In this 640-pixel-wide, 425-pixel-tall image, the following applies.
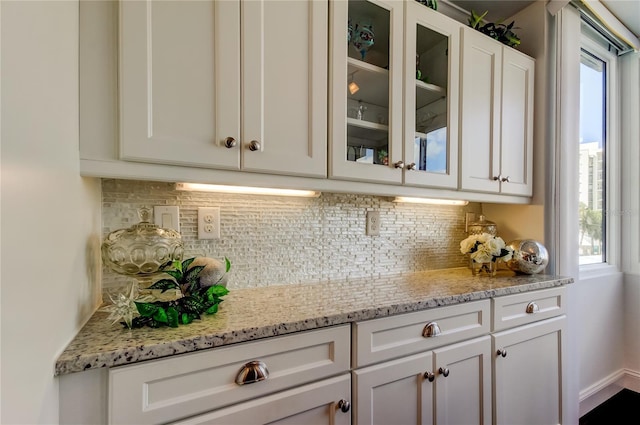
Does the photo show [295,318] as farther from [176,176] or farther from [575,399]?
[575,399]

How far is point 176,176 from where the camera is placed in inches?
35.5

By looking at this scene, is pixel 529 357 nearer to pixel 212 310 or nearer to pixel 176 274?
pixel 212 310

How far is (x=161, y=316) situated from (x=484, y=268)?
1.54 m

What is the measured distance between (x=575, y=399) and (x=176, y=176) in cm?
228

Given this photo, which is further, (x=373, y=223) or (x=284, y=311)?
(x=373, y=223)

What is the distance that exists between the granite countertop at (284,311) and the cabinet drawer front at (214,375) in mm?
28

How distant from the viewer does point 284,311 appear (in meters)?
0.93

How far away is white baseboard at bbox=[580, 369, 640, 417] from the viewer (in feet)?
6.38

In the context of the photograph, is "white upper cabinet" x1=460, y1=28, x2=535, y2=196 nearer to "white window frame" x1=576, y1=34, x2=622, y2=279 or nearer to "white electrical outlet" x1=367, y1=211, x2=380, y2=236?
"white electrical outlet" x1=367, y1=211, x2=380, y2=236

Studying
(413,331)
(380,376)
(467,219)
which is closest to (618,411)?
(467,219)

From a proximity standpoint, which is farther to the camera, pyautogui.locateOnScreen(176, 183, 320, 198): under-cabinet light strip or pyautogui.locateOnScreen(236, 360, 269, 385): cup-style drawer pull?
pyautogui.locateOnScreen(176, 183, 320, 198): under-cabinet light strip

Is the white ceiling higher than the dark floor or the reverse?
higher

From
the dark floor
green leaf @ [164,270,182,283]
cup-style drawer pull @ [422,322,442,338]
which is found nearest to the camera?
green leaf @ [164,270,182,283]

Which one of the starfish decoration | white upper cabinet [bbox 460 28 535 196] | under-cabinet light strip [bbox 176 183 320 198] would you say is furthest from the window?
the starfish decoration
